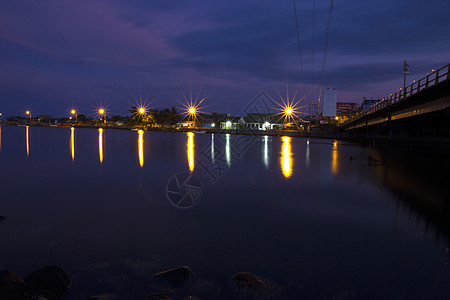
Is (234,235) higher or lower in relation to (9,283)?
lower

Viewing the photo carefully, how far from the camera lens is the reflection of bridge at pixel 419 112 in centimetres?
2381

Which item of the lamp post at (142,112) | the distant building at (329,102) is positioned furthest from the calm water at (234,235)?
the lamp post at (142,112)

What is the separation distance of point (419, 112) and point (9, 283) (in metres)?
35.3

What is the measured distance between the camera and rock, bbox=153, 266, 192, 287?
5602 mm

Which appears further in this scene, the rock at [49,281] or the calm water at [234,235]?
the calm water at [234,235]

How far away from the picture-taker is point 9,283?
498 cm

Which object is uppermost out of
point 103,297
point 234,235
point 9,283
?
point 9,283

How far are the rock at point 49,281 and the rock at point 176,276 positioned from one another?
5.54ft

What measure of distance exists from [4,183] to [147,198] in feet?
30.5

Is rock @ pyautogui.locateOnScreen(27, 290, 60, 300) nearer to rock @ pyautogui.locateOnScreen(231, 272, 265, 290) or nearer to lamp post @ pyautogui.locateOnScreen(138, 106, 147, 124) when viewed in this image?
rock @ pyautogui.locateOnScreen(231, 272, 265, 290)

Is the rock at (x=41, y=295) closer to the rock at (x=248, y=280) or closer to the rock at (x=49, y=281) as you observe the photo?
the rock at (x=49, y=281)

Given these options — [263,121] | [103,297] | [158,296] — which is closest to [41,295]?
[103,297]

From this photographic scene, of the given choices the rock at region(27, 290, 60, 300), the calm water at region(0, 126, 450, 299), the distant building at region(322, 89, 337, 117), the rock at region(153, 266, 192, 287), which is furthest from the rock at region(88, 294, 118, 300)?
the distant building at region(322, 89, 337, 117)

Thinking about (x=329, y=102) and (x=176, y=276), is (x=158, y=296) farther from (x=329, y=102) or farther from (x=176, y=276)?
(x=329, y=102)
